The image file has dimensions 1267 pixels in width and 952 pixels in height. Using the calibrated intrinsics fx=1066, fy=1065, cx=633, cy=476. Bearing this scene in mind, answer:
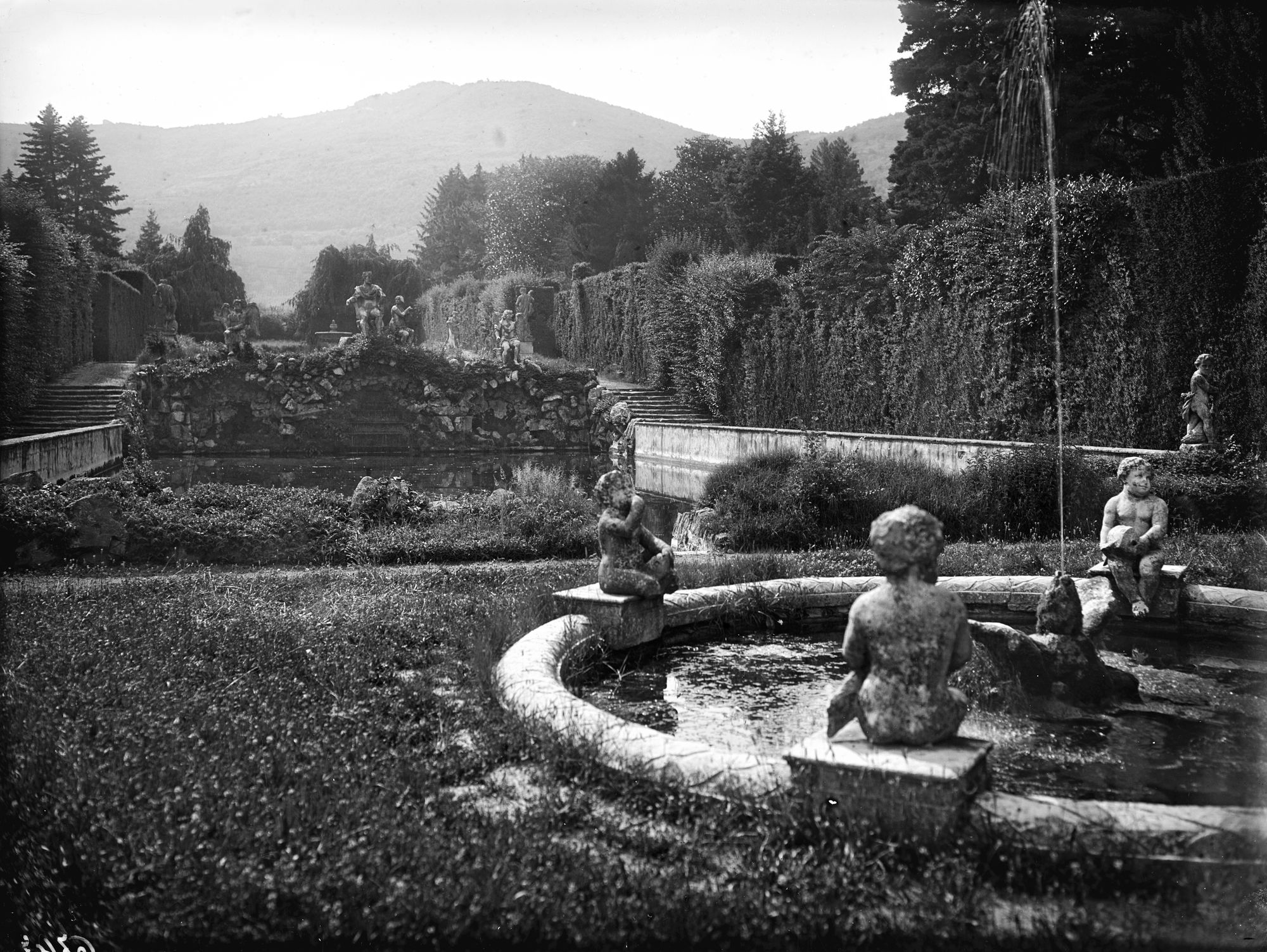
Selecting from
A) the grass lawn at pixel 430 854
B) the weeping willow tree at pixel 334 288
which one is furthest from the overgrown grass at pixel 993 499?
the weeping willow tree at pixel 334 288

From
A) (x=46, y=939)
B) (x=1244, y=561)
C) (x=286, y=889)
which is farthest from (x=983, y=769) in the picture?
(x=1244, y=561)

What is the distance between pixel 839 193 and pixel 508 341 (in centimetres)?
2294

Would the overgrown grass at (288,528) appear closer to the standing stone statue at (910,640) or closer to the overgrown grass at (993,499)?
the overgrown grass at (993,499)

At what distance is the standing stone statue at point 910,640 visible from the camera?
389 cm

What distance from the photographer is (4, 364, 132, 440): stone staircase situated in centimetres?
2678

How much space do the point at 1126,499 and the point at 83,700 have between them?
6.65 m

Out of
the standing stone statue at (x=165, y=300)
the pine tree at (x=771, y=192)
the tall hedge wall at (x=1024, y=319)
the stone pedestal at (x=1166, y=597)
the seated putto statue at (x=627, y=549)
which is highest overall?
the pine tree at (x=771, y=192)

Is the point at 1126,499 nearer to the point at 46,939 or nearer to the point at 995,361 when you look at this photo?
the point at 46,939

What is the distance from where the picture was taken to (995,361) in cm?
1939

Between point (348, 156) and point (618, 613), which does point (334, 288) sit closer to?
point (618, 613)

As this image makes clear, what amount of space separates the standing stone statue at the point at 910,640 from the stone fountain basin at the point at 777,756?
35cm

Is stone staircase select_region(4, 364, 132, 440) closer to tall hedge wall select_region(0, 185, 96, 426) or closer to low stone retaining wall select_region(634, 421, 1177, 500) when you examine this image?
tall hedge wall select_region(0, 185, 96, 426)

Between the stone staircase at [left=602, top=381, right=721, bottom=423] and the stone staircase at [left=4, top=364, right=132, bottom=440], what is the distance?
574 inches

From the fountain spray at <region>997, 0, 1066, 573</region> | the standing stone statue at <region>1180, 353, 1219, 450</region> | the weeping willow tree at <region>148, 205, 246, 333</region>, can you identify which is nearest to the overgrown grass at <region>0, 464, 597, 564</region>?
the standing stone statue at <region>1180, 353, 1219, 450</region>
